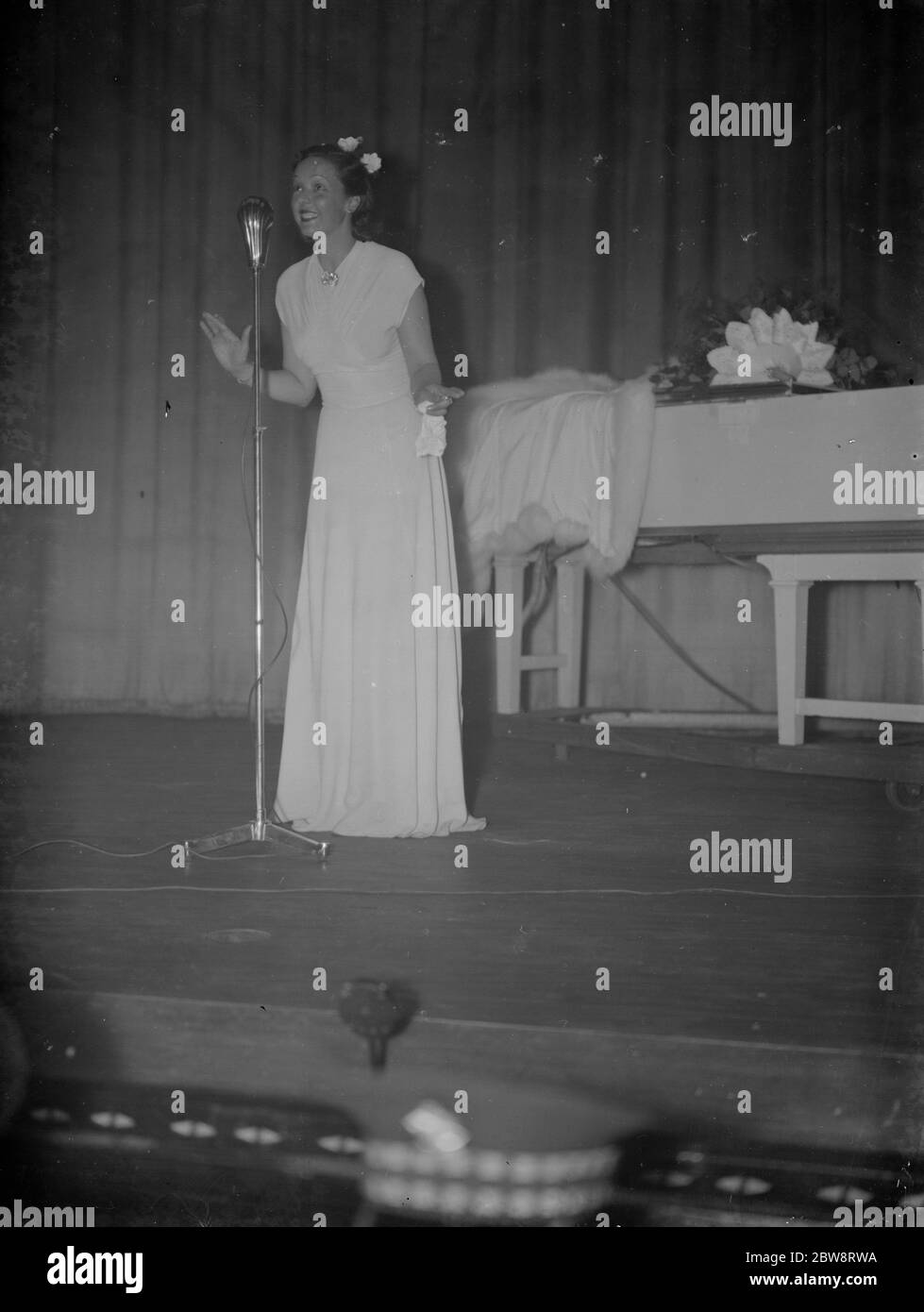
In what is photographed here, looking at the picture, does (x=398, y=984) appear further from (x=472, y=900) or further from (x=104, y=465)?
(x=104, y=465)

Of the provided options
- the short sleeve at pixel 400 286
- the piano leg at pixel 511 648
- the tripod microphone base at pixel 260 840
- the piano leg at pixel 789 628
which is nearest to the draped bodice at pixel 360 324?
the short sleeve at pixel 400 286

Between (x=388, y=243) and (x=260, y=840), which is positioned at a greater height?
(x=388, y=243)

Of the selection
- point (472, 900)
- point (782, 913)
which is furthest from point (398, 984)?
point (782, 913)

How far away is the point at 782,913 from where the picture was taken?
1.77 meters

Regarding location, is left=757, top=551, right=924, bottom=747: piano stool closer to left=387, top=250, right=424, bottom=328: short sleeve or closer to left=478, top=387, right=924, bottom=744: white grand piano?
left=478, top=387, right=924, bottom=744: white grand piano

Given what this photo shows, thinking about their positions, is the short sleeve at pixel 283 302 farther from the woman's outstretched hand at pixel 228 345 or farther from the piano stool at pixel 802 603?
the piano stool at pixel 802 603

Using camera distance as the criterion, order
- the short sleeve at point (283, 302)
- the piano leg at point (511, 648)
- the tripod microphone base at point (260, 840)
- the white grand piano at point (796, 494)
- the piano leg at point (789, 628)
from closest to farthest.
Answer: the tripod microphone base at point (260, 840) → the short sleeve at point (283, 302) → the white grand piano at point (796, 494) → the piano leg at point (789, 628) → the piano leg at point (511, 648)

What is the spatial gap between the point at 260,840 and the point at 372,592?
49cm

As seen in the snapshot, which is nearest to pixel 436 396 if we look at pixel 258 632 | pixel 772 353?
pixel 258 632

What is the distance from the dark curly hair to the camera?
2195mm

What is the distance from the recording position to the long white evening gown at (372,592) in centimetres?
222

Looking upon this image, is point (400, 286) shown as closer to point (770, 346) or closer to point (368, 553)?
point (368, 553)

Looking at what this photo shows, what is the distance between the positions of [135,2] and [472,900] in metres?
2.49

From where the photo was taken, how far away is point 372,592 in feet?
7.30
